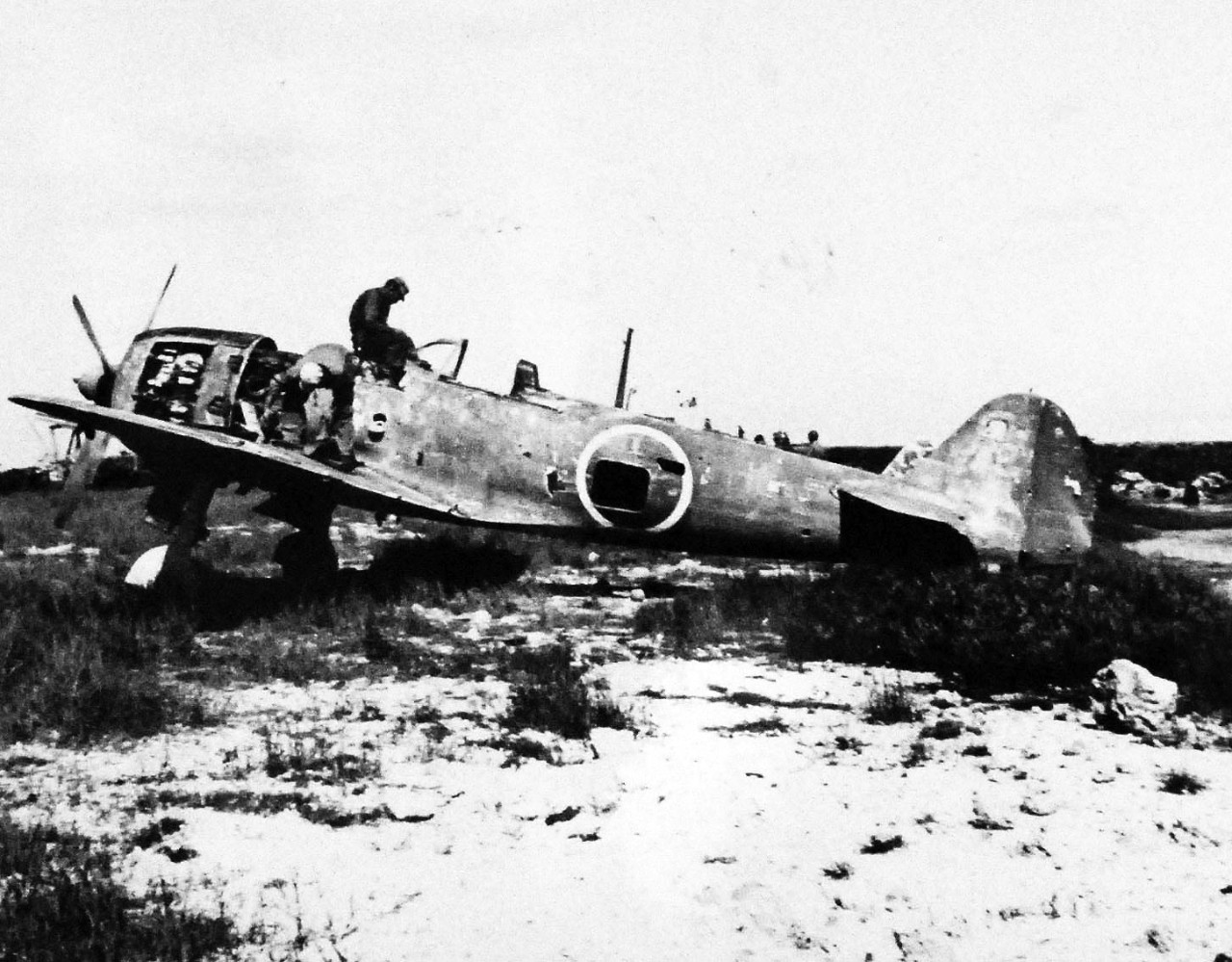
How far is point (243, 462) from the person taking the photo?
23.3ft

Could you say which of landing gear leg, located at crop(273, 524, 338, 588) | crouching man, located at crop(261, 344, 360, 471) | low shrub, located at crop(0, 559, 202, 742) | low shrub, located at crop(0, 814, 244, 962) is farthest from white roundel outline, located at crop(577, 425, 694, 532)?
low shrub, located at crop(0, 814, 244, 962)

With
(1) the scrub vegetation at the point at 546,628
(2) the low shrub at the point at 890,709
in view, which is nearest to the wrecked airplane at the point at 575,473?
(1) the scrub vegetation at the point at 546,628

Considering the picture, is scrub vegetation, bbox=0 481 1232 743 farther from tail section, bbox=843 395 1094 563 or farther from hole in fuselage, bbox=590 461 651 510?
hole in fuselage, bbox=590 461 651 510

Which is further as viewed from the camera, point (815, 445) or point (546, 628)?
point (815, 445)

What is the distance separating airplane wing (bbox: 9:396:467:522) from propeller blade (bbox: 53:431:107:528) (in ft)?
0.97

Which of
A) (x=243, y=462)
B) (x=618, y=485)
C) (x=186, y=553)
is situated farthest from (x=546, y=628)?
(x=186, y=553)

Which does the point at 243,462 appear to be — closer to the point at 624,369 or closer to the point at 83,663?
the point at 83,663

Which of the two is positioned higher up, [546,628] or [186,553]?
[186,553]

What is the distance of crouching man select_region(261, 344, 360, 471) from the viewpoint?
7.77 m

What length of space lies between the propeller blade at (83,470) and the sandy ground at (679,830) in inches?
127

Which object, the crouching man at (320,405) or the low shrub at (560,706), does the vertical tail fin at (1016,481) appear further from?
the crouching man at (320,405)

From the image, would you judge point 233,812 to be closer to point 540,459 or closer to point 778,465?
point 540,459

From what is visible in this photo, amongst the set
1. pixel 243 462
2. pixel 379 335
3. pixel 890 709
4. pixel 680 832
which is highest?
pixel 379 335

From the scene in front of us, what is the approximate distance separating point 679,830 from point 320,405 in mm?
5461
